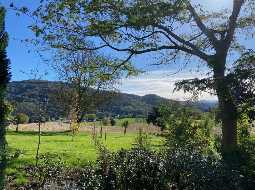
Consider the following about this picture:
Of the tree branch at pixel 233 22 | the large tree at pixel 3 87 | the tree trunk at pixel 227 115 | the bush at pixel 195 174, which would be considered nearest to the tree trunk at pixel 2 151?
the large tree at pixel 3 87

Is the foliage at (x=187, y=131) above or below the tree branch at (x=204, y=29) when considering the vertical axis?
below

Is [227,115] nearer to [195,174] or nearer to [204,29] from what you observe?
[204,29]

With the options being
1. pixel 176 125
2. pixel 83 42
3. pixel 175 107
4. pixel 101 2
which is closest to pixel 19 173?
pixel 83 42

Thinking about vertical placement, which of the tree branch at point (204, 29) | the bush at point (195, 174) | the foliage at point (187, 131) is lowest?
the bush at point (195, 174)

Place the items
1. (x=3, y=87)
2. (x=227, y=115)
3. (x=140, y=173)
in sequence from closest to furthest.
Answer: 1. (x=3, y=87)
2. (x=140, y=173)
3. (x=227, y=115)

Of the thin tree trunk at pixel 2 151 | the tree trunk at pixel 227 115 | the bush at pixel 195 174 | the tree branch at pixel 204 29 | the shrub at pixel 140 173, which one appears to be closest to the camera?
the thin tree trunk at pixel 2 151

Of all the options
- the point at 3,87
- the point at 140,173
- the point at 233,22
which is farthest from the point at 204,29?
the point at 3,87

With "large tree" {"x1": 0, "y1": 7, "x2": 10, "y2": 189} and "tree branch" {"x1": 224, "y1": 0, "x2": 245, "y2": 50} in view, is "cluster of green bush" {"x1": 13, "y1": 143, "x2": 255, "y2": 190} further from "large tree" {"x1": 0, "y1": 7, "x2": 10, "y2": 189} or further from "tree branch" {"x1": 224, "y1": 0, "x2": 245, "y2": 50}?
"tree branch" {"x1": 224, "y1": 0, "x2": 245, "y2": 50}

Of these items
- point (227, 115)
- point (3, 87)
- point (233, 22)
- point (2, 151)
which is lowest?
point (2, 151)

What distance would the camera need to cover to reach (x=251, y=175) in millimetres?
16344

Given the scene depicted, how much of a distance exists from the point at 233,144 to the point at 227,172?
794 cm

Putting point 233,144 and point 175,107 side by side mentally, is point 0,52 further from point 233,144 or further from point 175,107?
point 175,107

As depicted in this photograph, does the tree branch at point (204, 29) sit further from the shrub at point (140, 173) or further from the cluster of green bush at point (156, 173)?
the shrub at point (140, 173)

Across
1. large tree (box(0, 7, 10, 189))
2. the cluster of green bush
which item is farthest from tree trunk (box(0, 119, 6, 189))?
the cluster of green bush
